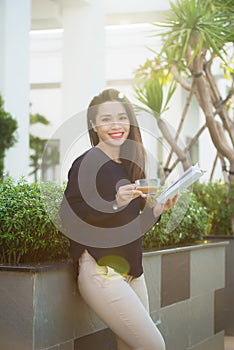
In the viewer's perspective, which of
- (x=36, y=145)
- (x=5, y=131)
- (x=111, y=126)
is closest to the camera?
(x=111, y=126)

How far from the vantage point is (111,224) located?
267 cm

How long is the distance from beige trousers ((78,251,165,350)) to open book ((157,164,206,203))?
345mm

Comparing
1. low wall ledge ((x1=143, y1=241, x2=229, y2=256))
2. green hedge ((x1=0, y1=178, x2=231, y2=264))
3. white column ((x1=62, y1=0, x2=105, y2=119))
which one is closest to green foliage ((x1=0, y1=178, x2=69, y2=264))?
green hedge ((x1=0, y1=178, x2=231, y2=264))

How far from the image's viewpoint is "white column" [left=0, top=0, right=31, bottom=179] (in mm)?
7207

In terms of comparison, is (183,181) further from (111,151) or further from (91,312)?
(91,312)

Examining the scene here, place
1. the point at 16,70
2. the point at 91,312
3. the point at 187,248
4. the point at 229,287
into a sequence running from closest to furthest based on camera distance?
the point at 91,312 → the point at 187,248 → the point at 229,287 → the point at 16,70

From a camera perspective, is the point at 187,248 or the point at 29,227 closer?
the point at 29,227

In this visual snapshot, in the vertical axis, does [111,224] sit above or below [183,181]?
below

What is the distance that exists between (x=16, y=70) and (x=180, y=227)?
379cm

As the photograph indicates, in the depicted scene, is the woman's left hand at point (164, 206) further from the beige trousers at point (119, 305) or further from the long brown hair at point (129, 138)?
the beige trousers at point (119, 305)

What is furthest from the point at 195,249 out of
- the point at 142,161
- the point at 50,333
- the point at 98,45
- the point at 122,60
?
the point at 122,60

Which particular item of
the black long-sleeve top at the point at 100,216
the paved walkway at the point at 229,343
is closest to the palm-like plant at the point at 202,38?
the paved walkway at the point at 229,343

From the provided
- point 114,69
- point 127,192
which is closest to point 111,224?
point 127,192

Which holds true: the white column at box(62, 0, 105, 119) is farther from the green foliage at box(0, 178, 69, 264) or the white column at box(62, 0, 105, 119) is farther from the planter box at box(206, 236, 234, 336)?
the green foliage at box(0, 178, 69, 264)
